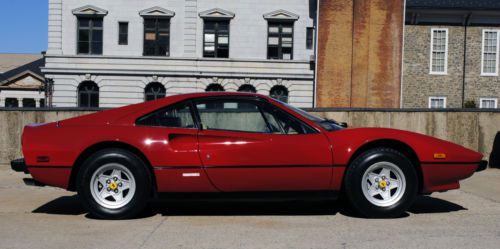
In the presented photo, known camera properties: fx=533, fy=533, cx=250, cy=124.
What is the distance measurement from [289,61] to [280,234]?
1213 inches

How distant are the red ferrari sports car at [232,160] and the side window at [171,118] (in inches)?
0.4

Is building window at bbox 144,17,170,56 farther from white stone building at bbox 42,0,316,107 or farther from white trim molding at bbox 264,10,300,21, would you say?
white trim molding at bbox 264,10,300,21

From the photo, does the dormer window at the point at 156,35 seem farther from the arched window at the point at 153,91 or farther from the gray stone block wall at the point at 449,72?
the gray stone block wall at the point at 449,72

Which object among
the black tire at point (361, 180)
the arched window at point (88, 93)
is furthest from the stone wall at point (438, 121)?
the arched window at point (88, 93)

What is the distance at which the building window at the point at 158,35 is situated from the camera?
35.2 meters

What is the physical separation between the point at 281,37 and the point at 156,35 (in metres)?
8.29

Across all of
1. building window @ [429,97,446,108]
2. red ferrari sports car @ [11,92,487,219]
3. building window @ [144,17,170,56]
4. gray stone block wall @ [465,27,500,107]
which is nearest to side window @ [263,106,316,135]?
red ferrari sports car @ [11,92,487,219]

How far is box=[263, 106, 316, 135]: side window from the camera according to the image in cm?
550

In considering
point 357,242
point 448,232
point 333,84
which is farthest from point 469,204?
point 333,84

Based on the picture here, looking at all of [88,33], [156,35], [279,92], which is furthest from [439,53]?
[88,33]

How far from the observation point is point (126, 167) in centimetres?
538

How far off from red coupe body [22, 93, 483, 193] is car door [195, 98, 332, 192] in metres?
0.01

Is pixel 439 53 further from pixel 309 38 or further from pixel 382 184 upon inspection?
pixel 382 184

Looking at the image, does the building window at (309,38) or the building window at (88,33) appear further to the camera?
the building window at (309,38)
